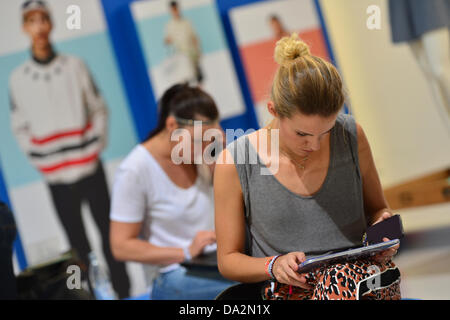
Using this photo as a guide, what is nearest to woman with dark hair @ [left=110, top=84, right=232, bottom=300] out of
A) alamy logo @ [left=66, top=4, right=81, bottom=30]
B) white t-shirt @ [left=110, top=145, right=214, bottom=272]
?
white t-shirt @ [left=110, top=145, right=214, bottom=272]

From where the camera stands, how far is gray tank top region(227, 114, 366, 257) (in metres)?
1.49

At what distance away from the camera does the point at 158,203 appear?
2.15 m

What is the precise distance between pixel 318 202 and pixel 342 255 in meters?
0.23

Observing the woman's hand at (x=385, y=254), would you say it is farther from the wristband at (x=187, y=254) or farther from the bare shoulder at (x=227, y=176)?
the wristband at (x=187, y=254)

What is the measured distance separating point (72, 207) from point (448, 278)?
2.07 m

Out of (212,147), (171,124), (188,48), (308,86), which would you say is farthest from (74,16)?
(188,48)

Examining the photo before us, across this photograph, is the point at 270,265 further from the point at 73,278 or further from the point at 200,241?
the point at 73,278

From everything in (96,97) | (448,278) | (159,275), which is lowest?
(448,278)

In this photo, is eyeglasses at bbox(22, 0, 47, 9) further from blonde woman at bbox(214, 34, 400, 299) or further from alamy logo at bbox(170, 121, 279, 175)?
blonde woman at bbox(214, 34, 400, 299)

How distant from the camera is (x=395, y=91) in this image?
3588 mm

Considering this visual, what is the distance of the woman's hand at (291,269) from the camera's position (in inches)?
52.2
